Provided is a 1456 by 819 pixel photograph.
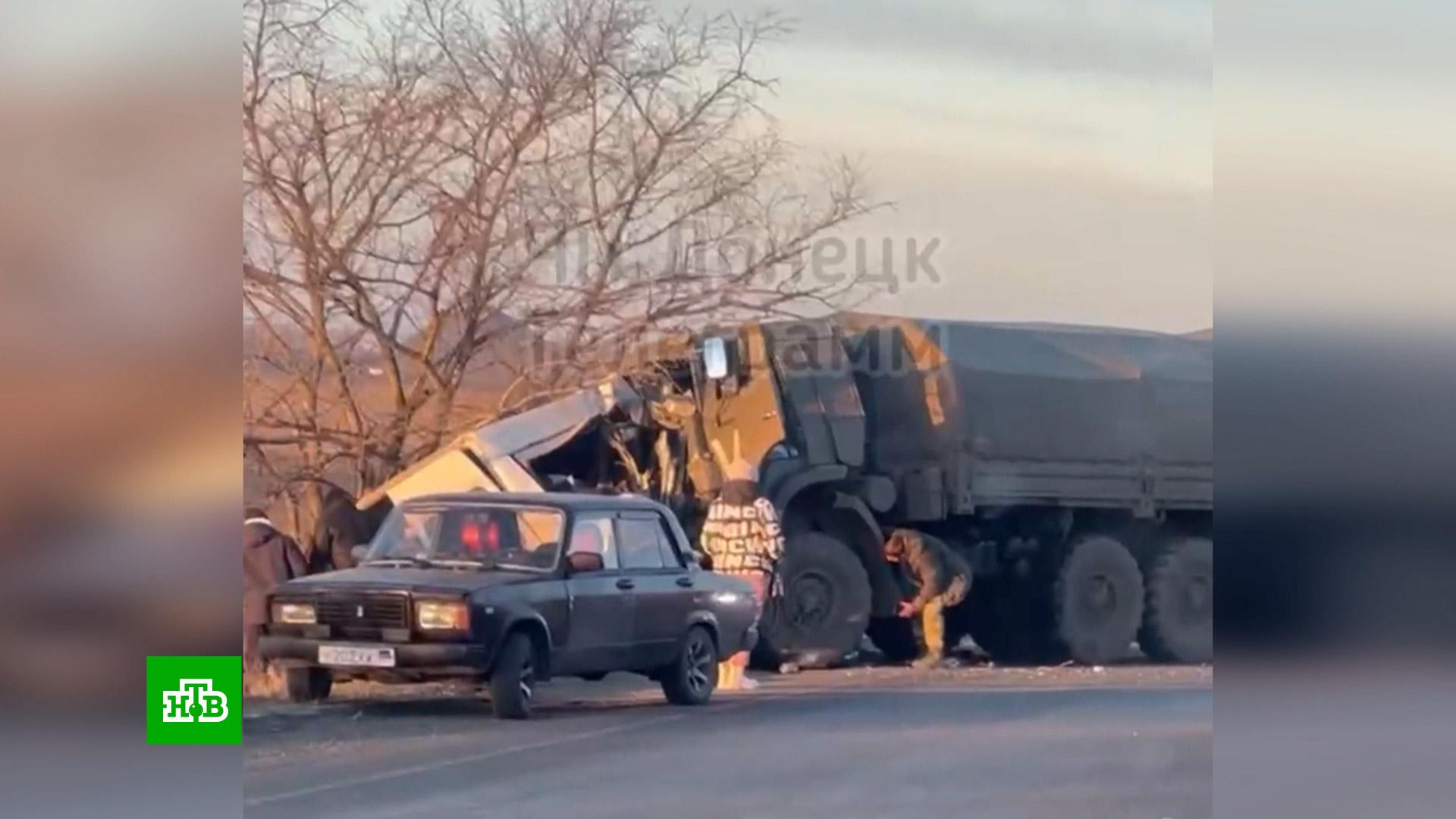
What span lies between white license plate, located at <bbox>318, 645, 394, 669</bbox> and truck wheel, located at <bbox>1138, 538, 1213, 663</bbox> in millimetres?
2034

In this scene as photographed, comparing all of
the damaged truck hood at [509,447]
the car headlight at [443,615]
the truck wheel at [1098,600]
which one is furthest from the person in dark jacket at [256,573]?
the truck wheel at [1098,600]

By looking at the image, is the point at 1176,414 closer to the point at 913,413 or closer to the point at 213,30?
the point at 913,413

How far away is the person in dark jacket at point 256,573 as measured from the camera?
411 centimetres

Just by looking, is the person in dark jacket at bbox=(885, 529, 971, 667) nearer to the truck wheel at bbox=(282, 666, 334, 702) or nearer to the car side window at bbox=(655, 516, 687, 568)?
the car side window at bbox=(655, 516, 687, 568)

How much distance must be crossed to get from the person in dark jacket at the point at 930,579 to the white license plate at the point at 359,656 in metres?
1.32

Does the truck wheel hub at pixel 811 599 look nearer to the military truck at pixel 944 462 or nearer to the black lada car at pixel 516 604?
the military truck at pixel 944 462

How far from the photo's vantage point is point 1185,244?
459 centimetres

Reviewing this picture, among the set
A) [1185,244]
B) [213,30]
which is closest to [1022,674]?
[1185,244]

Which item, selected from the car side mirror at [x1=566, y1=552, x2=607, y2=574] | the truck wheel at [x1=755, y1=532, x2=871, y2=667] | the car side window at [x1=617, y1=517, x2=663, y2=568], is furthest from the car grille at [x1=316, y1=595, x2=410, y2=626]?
the truck wheel at [x1=755, y1=532, x2=871, y2=667]

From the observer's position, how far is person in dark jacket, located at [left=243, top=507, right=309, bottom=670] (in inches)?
162

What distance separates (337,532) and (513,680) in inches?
22.5

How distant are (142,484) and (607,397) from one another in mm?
1148

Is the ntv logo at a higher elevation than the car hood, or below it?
below

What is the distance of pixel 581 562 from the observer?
4.30 meters
